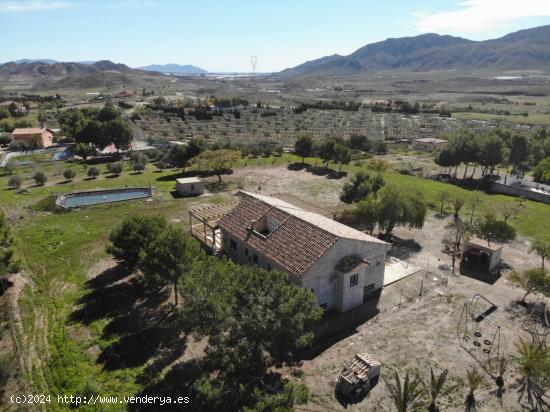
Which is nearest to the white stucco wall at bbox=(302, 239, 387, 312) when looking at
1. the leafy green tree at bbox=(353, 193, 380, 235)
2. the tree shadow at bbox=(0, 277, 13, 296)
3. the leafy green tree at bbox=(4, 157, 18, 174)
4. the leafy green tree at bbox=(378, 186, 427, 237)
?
the leafy green tree at bbox=(353, 193, 380, 235)

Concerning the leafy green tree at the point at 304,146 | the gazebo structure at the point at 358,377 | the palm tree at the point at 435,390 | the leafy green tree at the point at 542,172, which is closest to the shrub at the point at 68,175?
the leafy green tree at the point at 304,146

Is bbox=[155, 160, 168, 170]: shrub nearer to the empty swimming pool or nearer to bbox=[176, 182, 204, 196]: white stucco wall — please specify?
the empty swimming pool

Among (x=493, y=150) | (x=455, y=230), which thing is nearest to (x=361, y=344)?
(x=455, y=230)

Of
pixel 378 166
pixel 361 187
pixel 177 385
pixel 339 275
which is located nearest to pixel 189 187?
pixel 361 187

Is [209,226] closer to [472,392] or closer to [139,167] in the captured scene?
[472,392]

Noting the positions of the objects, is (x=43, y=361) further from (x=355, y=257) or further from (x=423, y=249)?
(x=423, y=249)
